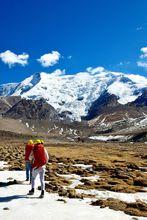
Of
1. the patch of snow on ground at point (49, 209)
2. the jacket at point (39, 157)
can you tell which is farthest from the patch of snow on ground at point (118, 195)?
the jacket at point (39, 157)

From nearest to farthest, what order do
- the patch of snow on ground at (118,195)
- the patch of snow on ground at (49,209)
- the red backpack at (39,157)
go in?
the patch of snow on ground at (49,209), the red backpack at (39,157), the patch of snow on ground at (118,195)

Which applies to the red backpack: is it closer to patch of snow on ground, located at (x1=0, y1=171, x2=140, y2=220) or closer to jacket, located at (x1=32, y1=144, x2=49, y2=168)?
jacket, located at (x1=32, y1=144, x2=49, y2=168)

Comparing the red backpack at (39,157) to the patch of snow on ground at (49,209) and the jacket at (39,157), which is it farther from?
the patch of snow on ground at (49,209)

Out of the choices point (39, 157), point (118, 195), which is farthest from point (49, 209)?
point (118, 195)

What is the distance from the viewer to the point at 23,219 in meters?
18.8

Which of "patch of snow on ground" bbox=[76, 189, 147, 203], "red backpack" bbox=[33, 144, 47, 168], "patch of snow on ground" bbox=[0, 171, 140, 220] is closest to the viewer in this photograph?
"patch of snow on ground" bbox=[0, 171, 140, 220]

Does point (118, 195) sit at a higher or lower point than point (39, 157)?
lower

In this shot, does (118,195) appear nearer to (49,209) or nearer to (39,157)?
(39,157)

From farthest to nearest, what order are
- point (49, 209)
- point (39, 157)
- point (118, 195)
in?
point (118, 195)
point (39, 157)
point (49, 209)

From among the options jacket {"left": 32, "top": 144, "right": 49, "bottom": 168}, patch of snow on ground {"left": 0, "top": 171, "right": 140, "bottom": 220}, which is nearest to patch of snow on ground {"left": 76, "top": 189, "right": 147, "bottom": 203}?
patch of snow on ground {"left": 0, "top": 171, "right": 140, "bottom": 220}

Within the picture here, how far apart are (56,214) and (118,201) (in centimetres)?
508

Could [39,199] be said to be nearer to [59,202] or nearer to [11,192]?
[59,202]

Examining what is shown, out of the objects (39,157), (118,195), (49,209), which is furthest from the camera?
(118,195)

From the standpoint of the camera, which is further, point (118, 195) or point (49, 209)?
point (118, 195)
